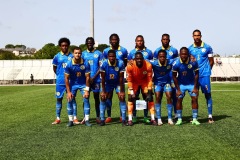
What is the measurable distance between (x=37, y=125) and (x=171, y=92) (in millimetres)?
3464

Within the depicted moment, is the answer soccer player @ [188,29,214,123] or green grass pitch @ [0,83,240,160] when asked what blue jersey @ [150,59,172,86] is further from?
green grass pitch @ [0,83,240,160]

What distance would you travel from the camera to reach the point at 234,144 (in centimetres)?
660

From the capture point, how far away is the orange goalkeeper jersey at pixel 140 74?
9.09 metres

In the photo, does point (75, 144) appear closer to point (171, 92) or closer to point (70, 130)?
point (70, 130)

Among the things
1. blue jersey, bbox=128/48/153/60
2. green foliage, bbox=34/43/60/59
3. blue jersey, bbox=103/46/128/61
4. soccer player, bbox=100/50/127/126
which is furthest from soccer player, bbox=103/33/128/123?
green foliage, bbox=34/43/60/59

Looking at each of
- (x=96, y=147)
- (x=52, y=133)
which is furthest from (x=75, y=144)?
(x=52, y=133)

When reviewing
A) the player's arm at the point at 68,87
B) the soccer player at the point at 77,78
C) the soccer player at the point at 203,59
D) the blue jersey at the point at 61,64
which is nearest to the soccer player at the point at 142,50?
the soccer player at the point at 203,59

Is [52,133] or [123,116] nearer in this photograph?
[52,133]

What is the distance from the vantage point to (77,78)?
9383mm

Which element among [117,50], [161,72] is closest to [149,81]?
[161,72]

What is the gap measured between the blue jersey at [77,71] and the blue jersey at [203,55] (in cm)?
273

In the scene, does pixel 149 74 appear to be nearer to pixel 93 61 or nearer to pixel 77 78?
pixel 93 61

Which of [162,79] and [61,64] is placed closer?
[162,79]

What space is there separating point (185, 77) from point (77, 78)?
267 cm
